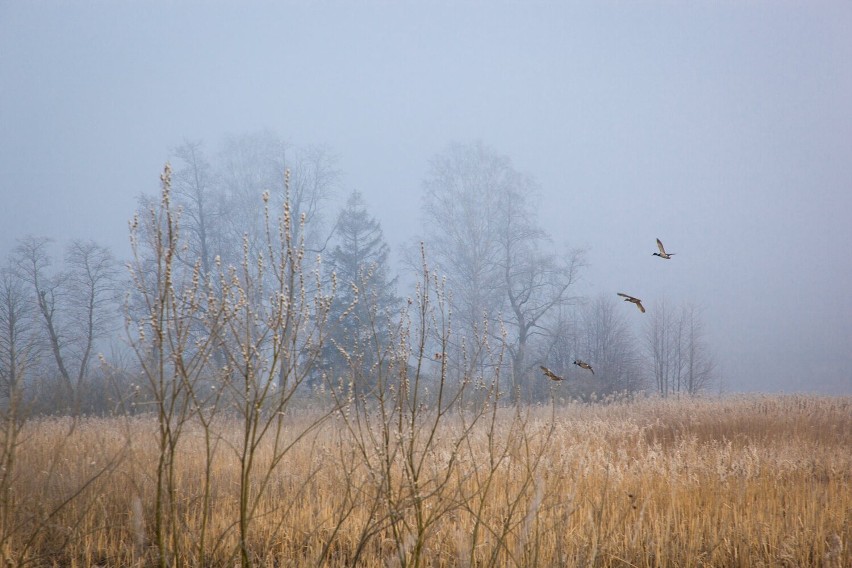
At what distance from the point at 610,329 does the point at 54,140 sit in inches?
6588

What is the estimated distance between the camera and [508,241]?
18.8 meters

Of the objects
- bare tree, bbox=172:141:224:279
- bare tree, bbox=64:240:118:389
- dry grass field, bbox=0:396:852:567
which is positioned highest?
bare tree, bbox=172:141:224:279

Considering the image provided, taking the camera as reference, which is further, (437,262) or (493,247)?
Result: (493,247)

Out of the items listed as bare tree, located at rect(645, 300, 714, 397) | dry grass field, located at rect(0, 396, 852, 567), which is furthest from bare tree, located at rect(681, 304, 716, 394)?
dry grass field, located at rect(0, 396, 852, 567)

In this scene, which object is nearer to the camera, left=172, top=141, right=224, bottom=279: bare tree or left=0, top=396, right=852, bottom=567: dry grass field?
left=0, top=396, right=852, bottom=567: dry grass field

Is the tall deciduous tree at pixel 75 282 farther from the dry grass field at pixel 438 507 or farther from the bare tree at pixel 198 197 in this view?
the dry grass field at pixel 438 507

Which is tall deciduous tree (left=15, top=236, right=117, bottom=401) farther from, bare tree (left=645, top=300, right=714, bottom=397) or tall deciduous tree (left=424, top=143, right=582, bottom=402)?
bare tree (left=645, top=300, right=714, bottom=397)

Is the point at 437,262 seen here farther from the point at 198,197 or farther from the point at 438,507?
the point at 438,507

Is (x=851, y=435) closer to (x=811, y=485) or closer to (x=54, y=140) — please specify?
(x=811, y=485)

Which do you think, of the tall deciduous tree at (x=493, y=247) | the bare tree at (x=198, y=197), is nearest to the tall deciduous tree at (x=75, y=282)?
the bare tree at (x=198, y=197)

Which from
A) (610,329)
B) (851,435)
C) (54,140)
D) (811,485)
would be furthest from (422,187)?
(54,140)

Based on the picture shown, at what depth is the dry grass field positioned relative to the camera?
284 cm

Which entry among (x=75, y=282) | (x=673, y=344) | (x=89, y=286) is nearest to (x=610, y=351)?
(x=673, y=344)

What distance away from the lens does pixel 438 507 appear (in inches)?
112
